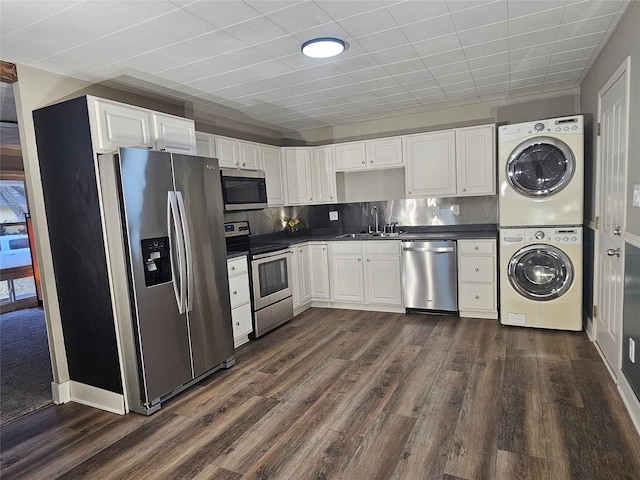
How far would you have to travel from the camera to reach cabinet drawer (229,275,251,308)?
3.56 m

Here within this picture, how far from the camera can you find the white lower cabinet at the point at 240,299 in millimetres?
3564

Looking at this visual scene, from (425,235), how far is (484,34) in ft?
7.40

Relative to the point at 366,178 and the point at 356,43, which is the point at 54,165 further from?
the point at 366,178

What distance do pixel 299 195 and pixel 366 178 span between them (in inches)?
36.9

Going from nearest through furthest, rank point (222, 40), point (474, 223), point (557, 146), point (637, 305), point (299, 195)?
point (637, 305)
point (222, 40)
point (557, 146)
point (474, 223)
point (299, 195)

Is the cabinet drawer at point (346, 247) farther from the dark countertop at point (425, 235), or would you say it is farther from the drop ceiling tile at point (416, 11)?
Result: the drop ceiling tile at point (416, 11)

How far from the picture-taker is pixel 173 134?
10.5ft

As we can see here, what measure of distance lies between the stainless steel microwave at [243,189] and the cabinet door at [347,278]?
46.0 inches

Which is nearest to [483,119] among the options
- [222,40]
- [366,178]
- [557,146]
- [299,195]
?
[557,146]

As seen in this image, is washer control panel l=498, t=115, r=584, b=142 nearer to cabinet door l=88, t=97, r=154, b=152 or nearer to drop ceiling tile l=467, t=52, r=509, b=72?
drop ceiling tile l=467, t=52, r=509, b=72

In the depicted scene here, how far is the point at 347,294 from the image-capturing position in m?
4.75

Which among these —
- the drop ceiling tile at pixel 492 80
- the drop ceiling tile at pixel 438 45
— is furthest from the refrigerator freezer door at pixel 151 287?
the drop ceiling tile at pixel 492 80

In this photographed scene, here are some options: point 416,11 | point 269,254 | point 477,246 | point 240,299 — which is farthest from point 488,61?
point 240,299

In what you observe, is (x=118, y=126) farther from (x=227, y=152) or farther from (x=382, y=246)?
(x=382, y=246)
